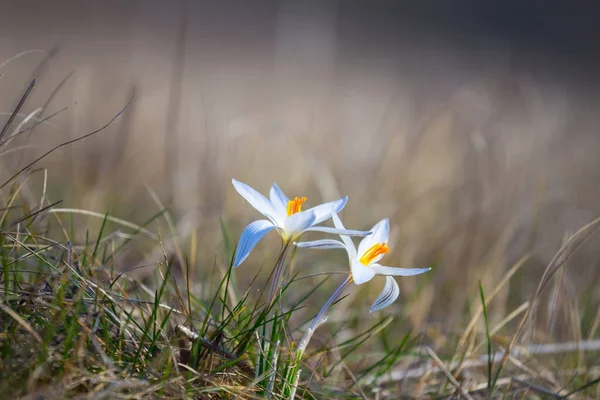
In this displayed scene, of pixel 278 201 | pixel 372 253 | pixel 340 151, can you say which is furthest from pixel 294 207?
pixel 340 151

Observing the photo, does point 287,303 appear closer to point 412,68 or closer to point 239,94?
point 239,94

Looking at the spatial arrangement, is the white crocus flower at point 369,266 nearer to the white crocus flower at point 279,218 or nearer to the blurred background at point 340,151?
the white crocus flower at point 279,218

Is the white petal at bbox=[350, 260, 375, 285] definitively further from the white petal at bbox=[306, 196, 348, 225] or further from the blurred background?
the blurred background

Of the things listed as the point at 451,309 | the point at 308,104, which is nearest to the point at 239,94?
the point at 308,104

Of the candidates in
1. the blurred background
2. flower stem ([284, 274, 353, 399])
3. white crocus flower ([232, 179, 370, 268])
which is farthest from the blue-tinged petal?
the blurred background

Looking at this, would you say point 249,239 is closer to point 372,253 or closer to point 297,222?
point 297,222

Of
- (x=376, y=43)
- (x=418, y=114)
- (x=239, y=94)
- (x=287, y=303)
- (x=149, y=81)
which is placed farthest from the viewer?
(x=376, y=43)
